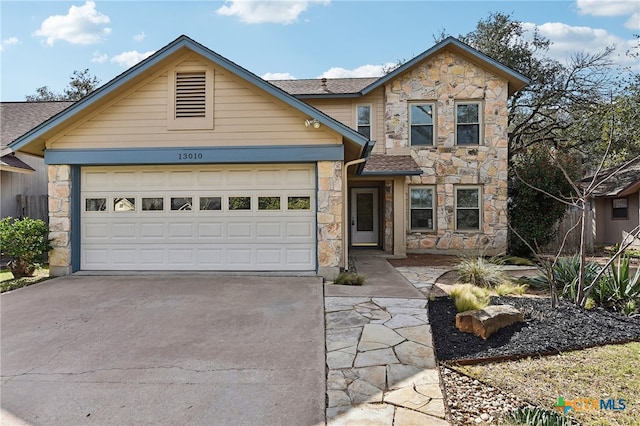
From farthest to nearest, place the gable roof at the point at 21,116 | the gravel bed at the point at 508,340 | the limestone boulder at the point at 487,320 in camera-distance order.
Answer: the gable roof at the point at 21,116 < the limestone boulder at the point at 487,320 < the gravel bed at the point at 508,340

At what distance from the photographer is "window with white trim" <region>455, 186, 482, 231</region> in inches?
506

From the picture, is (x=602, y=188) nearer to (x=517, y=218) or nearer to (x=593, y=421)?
(x=517, y=218)

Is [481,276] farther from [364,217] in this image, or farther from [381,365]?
[364,217]

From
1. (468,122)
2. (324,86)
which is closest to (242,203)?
(324,86)

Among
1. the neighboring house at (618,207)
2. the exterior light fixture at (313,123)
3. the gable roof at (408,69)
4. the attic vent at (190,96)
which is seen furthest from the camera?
the neighboring house at (618,207)

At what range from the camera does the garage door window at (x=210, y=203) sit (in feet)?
28.2

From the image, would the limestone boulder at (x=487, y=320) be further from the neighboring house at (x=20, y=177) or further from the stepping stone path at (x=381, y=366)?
the neighboring house at (x=20, y=177)

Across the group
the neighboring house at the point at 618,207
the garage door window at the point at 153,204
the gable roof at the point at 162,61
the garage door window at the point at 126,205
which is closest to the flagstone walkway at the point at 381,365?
the gable roof at the point at 162,61

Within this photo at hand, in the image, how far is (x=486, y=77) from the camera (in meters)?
12.7

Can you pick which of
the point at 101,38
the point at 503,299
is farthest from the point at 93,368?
the point at 101,38

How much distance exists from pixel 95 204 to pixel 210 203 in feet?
9.10

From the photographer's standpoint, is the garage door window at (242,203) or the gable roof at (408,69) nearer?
the garage door window at (242,203)

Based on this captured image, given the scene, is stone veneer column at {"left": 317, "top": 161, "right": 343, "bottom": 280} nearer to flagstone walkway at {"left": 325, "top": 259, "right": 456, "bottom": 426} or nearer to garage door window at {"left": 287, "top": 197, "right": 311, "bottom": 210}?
garage door window at {"left": 287, "top": 197, "right": 311, "bottom": 210}

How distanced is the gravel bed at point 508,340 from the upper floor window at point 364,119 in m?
8.29
